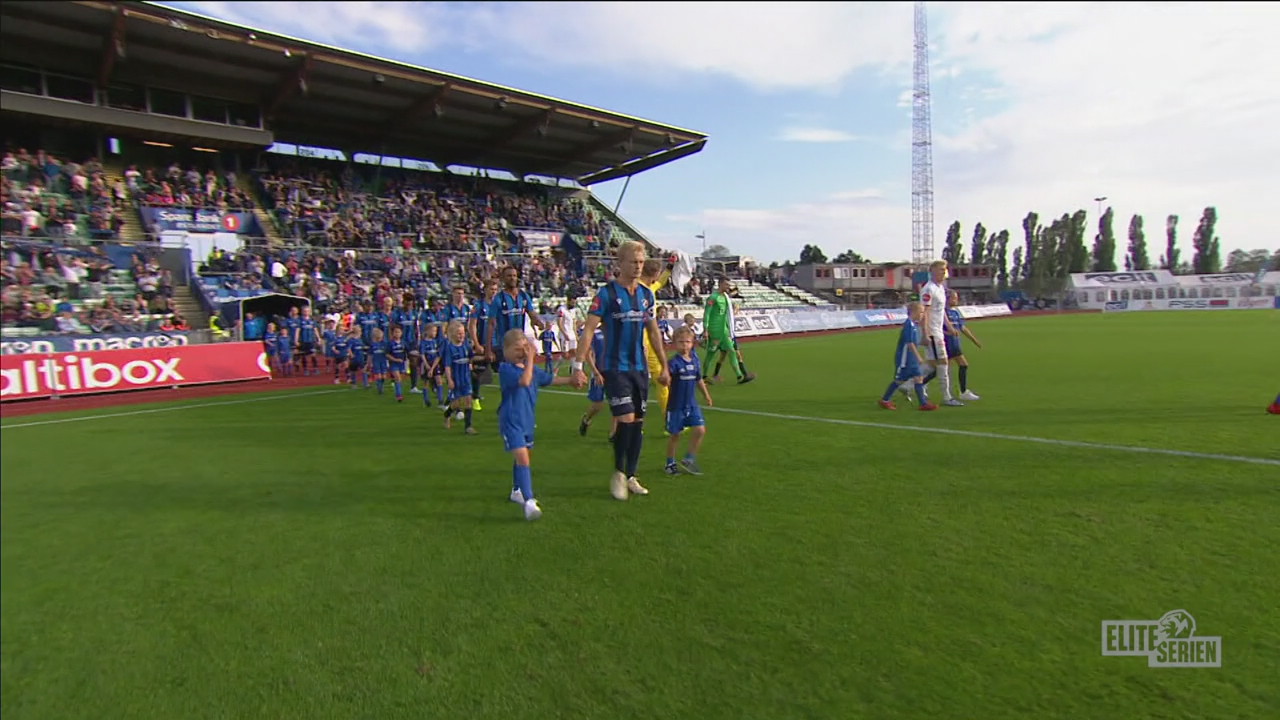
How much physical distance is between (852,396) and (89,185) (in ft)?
98.5

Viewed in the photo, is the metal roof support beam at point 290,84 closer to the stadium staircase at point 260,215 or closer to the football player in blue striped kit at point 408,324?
the stadium staircase at point 260,215

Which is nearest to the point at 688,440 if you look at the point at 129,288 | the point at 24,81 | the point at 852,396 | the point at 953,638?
the point at 852,396

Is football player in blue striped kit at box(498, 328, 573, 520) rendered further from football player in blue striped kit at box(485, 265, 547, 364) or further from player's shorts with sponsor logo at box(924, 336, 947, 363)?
player's shorts with sponsor logo at box(924, 336, 947, 363)

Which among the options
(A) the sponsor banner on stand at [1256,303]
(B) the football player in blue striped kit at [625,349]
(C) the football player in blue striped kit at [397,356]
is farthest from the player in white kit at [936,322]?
(A) the sponsor banner on stand at [1256,303]

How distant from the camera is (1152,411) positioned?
9047 millimetres

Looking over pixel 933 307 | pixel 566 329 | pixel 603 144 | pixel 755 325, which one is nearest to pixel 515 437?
pixel 933 307

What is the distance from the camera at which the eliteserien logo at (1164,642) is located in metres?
3.02

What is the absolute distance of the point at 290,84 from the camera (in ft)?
94.3

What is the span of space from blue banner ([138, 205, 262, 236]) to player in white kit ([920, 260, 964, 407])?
28.4 meters

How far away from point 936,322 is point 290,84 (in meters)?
29.9

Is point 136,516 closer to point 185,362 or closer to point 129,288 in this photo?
point 185,362

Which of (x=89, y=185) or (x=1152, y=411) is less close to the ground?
(x=89, y=185)

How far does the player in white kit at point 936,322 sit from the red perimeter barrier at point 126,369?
16.7 meters

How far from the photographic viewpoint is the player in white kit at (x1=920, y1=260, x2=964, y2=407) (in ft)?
31.7
